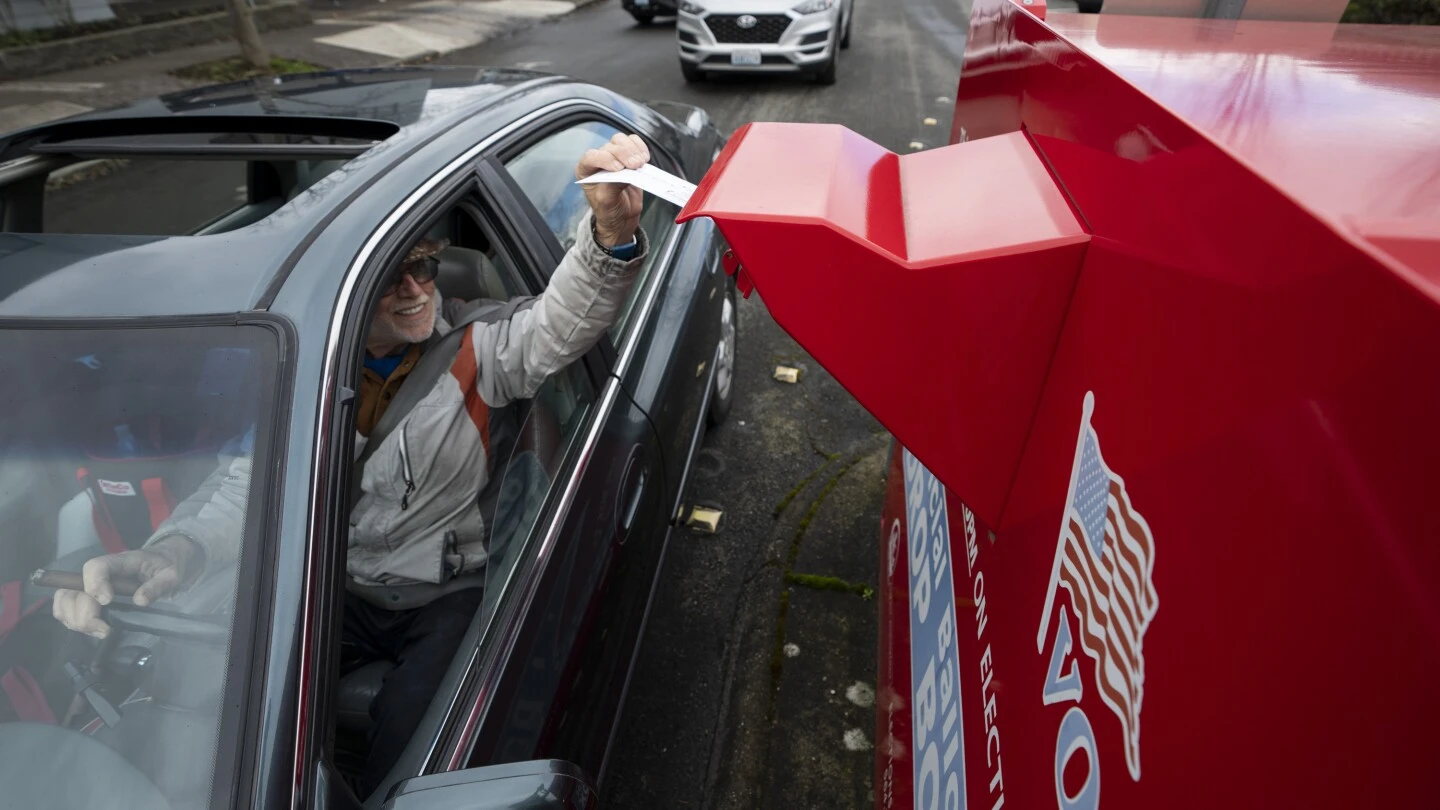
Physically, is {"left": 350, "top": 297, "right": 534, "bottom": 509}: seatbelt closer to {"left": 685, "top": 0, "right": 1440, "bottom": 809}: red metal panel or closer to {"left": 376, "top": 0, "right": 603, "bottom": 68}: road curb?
{"left": 685, "top": 0, "right": 1440, "bottom": 809}: red metal panel

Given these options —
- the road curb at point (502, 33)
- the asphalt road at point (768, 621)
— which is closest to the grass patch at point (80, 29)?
the road curb at point (502, 33)

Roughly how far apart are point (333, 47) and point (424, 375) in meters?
11.0

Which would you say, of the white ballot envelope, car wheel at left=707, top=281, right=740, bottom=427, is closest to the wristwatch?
the white ballot envelope

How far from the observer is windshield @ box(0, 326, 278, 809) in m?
0.97

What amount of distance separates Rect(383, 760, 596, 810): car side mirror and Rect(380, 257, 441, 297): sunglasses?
3.34 feet

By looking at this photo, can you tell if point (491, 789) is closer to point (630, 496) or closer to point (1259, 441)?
point (630, 496)

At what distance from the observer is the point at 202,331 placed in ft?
3.83

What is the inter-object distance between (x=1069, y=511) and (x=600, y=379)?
3.92ft

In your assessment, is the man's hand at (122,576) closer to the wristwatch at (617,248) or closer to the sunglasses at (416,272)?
the sunglasses at (416,272)

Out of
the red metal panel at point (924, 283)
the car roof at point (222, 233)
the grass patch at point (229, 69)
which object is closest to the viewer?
the red metal panel at point (924, 283)

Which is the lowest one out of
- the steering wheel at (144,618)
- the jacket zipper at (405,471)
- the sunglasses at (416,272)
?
the jacket zipper at (405,471)

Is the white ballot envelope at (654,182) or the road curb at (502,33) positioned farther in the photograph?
the road curb at (502,33)

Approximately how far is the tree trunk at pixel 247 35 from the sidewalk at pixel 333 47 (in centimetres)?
70

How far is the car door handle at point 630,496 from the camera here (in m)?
1.74
